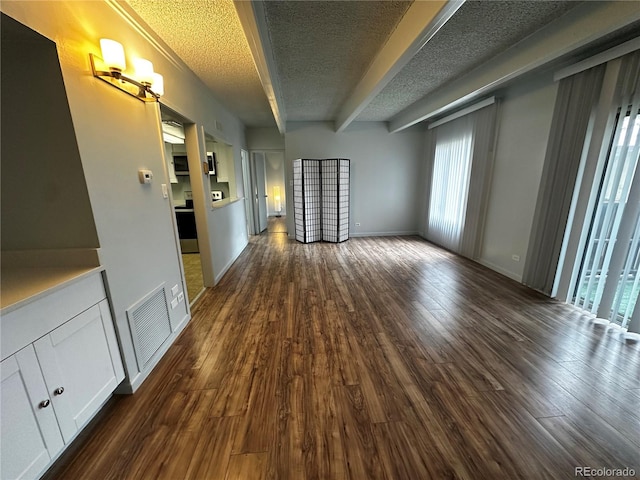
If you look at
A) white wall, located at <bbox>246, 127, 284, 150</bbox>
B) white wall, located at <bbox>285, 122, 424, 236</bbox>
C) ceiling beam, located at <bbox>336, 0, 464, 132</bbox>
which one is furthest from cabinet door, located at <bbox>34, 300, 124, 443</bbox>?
white wall, located at <bbox>246, 127, 284, 150</bbox>

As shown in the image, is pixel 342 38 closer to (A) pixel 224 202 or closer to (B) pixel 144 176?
(B) pixel 144 176

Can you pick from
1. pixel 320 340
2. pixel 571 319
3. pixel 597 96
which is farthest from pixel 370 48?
pixel 571 319

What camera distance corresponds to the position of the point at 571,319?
247 centimetres

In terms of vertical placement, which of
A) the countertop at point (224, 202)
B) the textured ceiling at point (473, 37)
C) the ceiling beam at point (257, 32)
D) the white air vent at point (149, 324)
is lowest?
the white air vent at point (149, 324)

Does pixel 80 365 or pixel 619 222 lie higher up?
pixel 619 222

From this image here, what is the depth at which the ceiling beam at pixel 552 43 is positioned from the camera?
5.74ft

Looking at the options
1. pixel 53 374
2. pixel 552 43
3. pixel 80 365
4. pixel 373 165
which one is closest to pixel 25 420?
pixel 53 374

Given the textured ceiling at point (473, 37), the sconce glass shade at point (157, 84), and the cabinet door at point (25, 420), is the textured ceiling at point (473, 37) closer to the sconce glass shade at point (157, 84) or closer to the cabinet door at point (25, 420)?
the sconce glass shade at point (157, 84)

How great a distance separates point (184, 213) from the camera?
4.67m

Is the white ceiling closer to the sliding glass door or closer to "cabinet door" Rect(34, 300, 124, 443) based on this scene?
the sliding glass door

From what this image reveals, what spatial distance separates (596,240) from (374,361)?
8.41 ft

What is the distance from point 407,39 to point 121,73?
6.84 ft

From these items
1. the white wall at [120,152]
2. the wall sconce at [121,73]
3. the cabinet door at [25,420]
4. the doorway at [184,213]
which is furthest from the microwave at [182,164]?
the cabinet door at [25,420]

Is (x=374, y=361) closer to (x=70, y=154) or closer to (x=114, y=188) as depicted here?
(x=114, y=188)
